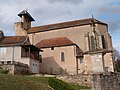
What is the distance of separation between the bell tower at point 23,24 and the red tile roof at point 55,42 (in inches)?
279

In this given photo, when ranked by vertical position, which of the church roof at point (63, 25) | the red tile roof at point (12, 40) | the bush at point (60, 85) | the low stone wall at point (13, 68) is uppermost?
the church roof at point (63, 25)

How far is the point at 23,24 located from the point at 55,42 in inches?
461

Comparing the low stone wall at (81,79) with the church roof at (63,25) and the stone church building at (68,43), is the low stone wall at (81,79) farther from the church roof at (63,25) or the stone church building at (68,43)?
the church roof at (63,25)

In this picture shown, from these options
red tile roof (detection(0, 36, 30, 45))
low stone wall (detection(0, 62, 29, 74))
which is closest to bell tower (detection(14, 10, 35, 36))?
red tile roof (detection(0, 36, 30, 45))

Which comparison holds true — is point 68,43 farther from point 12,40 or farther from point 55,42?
point 12,40

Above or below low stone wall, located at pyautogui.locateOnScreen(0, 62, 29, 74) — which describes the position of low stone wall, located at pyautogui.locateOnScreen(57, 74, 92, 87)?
below

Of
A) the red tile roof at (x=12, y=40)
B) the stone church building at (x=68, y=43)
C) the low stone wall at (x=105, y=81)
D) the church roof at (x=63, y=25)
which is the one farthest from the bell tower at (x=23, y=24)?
the low stone wall at (x=105, y=81)

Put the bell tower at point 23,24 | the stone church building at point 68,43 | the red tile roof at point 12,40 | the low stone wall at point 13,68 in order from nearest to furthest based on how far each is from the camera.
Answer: the low stone wall at point 13,68 → the red tile roof at point 12,40 → the stone church building at point 68,43 → the bell tower at point 23,24

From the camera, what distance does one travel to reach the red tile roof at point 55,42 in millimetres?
37769

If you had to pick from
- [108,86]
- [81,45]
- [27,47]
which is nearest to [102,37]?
[81,45]

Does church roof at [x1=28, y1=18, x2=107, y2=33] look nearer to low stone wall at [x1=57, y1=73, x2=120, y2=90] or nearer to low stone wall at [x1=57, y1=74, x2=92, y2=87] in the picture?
low stone wall at [x1=57, y1=74, x2=92, y2=87]

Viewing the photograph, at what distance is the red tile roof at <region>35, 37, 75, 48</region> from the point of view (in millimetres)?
37769

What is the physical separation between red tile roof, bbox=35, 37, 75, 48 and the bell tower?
7.07 metres

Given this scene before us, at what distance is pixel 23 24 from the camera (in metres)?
46.7
